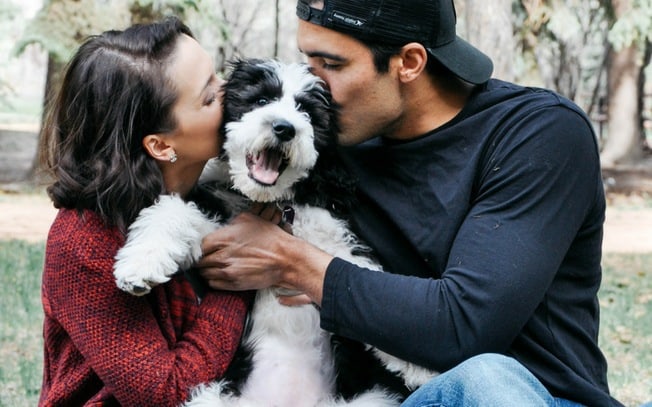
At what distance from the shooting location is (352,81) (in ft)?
9.70

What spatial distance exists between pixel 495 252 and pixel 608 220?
10.6 metres

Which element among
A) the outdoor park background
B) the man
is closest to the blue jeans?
the man

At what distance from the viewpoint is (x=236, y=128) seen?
271 cm

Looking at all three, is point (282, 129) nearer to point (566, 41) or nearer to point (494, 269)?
point (494, 269)

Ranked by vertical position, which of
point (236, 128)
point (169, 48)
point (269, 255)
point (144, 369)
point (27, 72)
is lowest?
point (27, 72)

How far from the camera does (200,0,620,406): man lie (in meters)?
2.54

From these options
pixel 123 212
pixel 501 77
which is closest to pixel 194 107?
pixel 123 212

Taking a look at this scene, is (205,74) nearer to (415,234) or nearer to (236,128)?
(236,128)

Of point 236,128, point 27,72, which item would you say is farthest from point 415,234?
point 27,72

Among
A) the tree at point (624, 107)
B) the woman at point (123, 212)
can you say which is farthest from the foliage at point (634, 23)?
the woman at point (123, 212)

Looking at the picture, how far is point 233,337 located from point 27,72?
24.9 meters

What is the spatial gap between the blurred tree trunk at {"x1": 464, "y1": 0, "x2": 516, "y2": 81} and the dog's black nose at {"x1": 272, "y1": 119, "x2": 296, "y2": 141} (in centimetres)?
502

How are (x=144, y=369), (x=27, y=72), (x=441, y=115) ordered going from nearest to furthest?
1. (x=144, y=369)
2. (x=441, y=115)
3. (x=27, y=72)

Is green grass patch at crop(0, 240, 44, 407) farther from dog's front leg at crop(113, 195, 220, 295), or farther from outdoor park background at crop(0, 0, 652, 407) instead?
dog's front leg at crop(113, 195, 220, 295)
